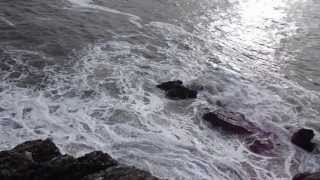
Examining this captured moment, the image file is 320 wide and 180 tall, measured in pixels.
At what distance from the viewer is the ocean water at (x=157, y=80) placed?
10.5 metres

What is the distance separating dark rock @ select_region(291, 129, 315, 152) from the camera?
11641 millimetres

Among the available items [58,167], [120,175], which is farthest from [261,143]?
[58,167]

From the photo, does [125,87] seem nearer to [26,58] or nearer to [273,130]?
[26,58]

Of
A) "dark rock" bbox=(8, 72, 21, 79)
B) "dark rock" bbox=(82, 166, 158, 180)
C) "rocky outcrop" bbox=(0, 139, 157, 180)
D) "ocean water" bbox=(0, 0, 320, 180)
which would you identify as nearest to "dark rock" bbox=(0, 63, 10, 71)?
"ocean water" bbox=(0, 0, 320, 180)

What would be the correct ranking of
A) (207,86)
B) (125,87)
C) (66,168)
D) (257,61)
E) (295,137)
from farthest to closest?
(257,61) < (207,86) < (125,87) < (295,137) < (66,168)

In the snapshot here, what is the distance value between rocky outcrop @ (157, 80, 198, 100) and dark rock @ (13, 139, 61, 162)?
484 centimetres

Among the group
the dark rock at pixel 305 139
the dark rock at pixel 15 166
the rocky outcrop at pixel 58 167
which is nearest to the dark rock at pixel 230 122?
the dark rock at pixel 305 139

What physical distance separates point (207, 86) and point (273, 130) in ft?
9.08

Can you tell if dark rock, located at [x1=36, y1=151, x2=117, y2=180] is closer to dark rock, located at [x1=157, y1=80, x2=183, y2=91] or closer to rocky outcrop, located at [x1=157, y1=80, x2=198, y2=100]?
rocky outcrop, located at [x1=157, y1=80, x2=198, y2=100]

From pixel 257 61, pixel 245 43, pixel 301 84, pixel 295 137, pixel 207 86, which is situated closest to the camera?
pixel 295 137

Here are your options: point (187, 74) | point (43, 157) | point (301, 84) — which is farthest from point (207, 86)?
point (43, 157)

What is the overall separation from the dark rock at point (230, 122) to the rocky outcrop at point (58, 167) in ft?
13.6

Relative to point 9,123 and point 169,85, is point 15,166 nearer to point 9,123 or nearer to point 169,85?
point 9,123

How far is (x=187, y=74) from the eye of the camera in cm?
1476
